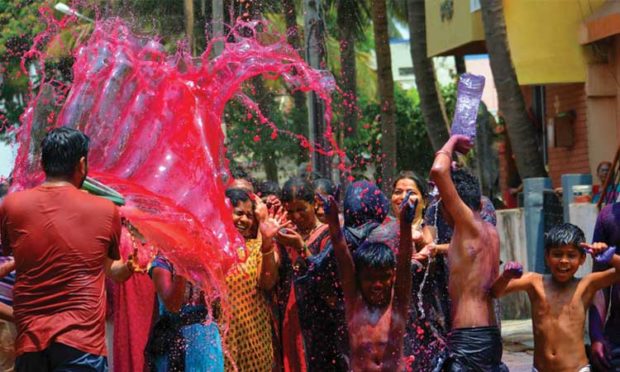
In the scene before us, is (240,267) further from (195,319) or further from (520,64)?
(520,64)

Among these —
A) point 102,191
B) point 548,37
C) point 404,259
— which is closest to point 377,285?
point 404,259

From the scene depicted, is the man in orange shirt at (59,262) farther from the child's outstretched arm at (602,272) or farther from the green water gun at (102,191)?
the child's outstretched arm at (602,272)

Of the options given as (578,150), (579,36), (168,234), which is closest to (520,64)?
(579,36)

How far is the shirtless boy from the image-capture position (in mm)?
7020

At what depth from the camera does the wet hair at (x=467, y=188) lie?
6.99m

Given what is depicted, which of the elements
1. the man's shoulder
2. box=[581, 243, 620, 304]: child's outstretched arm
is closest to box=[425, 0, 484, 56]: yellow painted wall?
box=[581, 243, 620, 304]: child's outstretched arm

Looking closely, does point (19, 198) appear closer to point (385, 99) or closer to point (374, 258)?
point (374, 258)

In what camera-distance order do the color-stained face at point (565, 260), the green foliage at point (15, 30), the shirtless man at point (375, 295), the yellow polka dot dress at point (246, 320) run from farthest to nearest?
the green foliage at point (15, 30) → the yellow polka dot dress at point (246, 320) → the color-stained face at point (565, 260) → the shirtless man at point (375, 295)

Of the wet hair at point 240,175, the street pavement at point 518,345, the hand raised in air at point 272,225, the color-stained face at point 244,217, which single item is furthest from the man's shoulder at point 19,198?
the street pavement at point 518,345

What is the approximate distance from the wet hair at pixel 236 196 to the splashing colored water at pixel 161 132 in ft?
0.41

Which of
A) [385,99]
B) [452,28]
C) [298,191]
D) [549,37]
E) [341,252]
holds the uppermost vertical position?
[452,28]

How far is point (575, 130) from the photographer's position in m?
20.6

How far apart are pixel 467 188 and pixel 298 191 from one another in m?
1.42

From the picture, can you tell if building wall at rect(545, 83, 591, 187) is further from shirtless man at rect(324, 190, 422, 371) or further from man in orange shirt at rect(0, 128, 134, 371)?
man in orange shirt at rect(0, 128, 134, 371)
